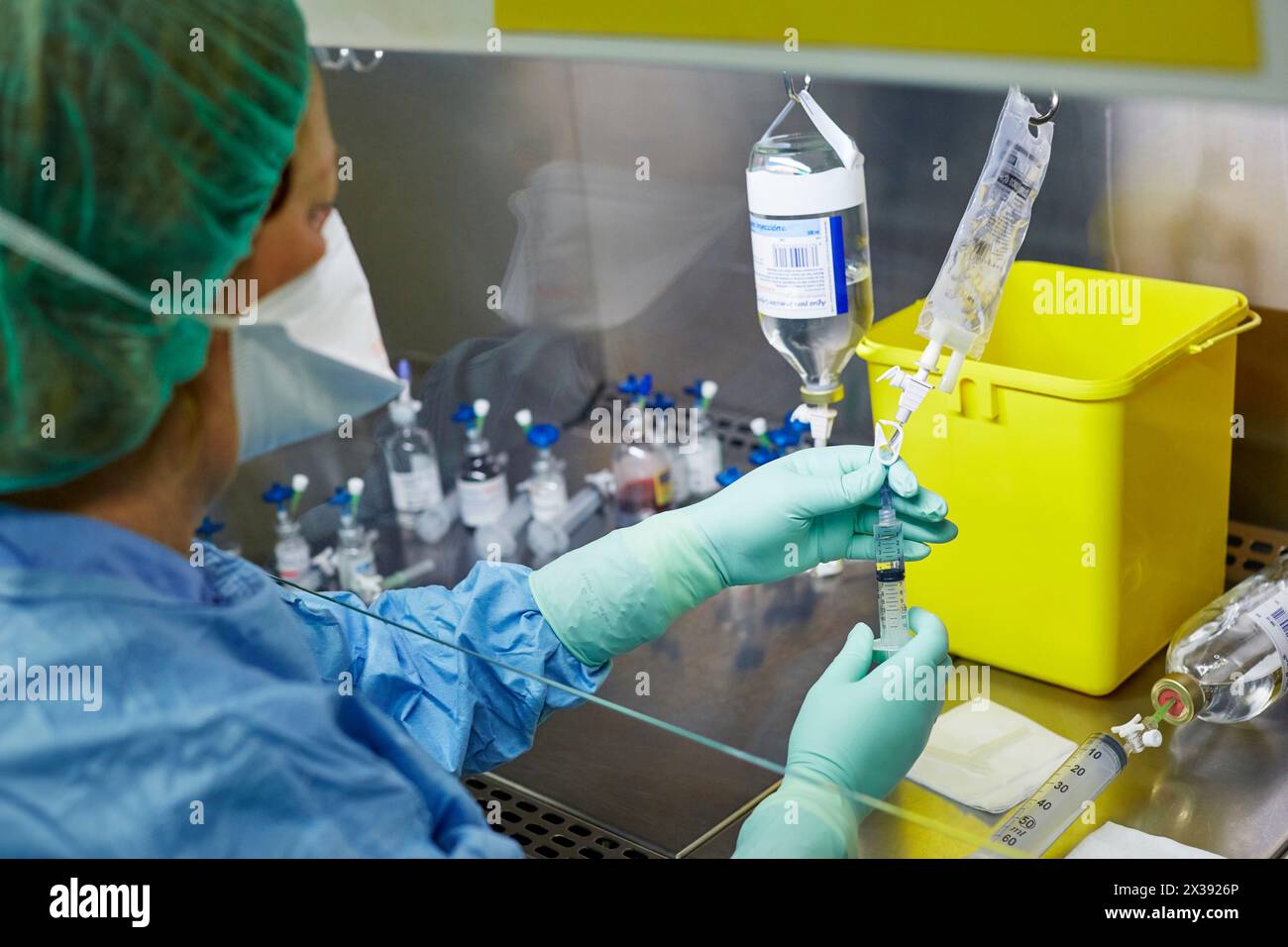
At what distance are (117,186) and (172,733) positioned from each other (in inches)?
13.6

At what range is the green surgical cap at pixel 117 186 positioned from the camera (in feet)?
2.64

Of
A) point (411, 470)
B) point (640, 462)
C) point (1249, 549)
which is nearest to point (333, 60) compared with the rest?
point (411, 470)

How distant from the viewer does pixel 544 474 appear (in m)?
1.83

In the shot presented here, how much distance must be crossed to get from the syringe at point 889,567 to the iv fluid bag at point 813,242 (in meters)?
0.29

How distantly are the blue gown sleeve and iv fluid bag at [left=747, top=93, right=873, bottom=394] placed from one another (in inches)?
17.5

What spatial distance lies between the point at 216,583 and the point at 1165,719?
89 centimetres

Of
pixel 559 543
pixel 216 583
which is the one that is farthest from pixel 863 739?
pixel 559 543

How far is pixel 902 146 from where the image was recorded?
5.48 ft

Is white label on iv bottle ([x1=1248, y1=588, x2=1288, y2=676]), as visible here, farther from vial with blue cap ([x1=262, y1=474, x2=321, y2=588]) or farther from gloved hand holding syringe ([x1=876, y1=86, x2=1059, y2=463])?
vial with blue cap ([x1=262, y1=474, x2=321, y2=588])

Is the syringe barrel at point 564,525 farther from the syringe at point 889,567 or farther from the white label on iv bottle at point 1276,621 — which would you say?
the white label on iv bottle at point 1276,621

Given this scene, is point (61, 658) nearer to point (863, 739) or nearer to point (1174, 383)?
point (863, 739)

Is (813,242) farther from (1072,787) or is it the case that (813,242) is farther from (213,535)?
(213,535)

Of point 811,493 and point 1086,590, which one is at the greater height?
point 811,493

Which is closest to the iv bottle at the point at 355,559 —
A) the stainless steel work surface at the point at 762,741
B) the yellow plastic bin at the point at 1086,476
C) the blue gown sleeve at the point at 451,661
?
the stainless steel work surface at the point at 762,741
